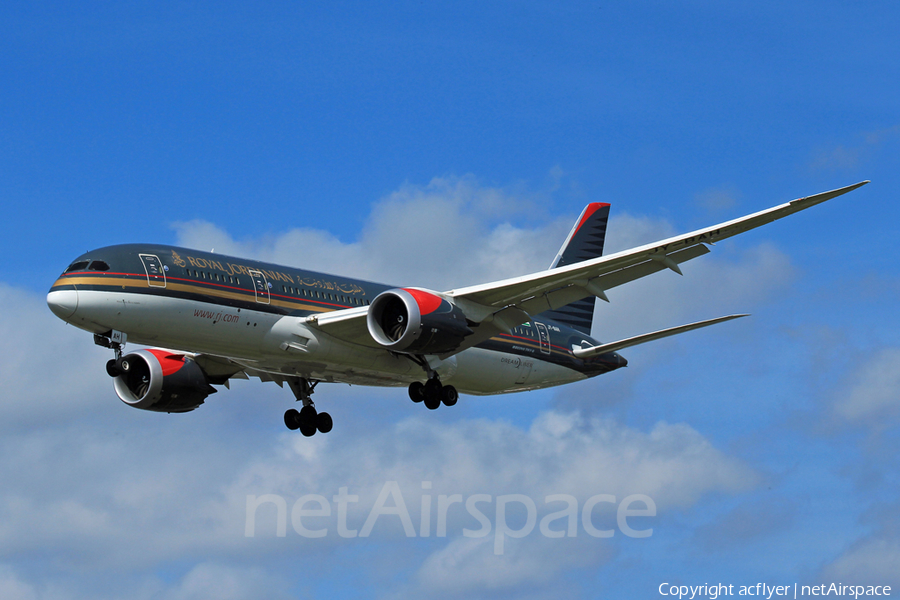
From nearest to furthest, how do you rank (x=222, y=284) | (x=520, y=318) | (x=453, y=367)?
(x=222, y=284), (x=520, y=318), (x=453, y=367)

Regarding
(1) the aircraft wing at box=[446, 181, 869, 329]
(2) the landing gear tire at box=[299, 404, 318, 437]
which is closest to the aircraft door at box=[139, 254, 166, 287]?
(1) the aircraft wing at box=[446, 181, 869, 329]

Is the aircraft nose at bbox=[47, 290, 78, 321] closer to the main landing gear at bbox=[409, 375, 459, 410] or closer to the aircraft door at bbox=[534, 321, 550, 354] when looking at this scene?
the main landing gear at bbox=[409, 375, 459, 410]

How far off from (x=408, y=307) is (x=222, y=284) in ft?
18.3

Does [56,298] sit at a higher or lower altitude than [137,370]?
lower

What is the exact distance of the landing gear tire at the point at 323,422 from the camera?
39656 millimetres

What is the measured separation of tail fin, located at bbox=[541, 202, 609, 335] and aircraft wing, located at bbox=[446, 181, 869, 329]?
10.3 metres

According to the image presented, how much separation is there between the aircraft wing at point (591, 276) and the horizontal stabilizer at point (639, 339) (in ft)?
10.6

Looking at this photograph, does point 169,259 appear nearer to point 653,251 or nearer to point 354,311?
point 354,311

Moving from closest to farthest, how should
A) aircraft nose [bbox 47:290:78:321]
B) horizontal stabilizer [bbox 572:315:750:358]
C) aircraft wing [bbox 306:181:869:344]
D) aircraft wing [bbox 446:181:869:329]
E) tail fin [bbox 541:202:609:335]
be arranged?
aircraft nose [bbox 47:290:78:321] → aircraft wing [bbox 446:181:869:329] → aircraft wing [bbox 306:181:869:344] → horizontal stabilizer [bbox 572:315:750:358] → tail fin [bbox 541:202:609:335]

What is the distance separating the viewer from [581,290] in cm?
3291

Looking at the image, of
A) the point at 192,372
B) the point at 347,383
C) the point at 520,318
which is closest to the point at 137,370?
the point at 192,372

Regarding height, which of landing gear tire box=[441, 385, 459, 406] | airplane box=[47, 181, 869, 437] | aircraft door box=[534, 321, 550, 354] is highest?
aircraft door box=[534, 321, 550, 354]

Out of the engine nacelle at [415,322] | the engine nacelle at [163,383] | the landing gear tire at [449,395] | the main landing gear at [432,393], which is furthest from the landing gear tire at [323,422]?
the engine nacelle at [415,322]

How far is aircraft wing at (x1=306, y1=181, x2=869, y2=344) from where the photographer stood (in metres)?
29.6
